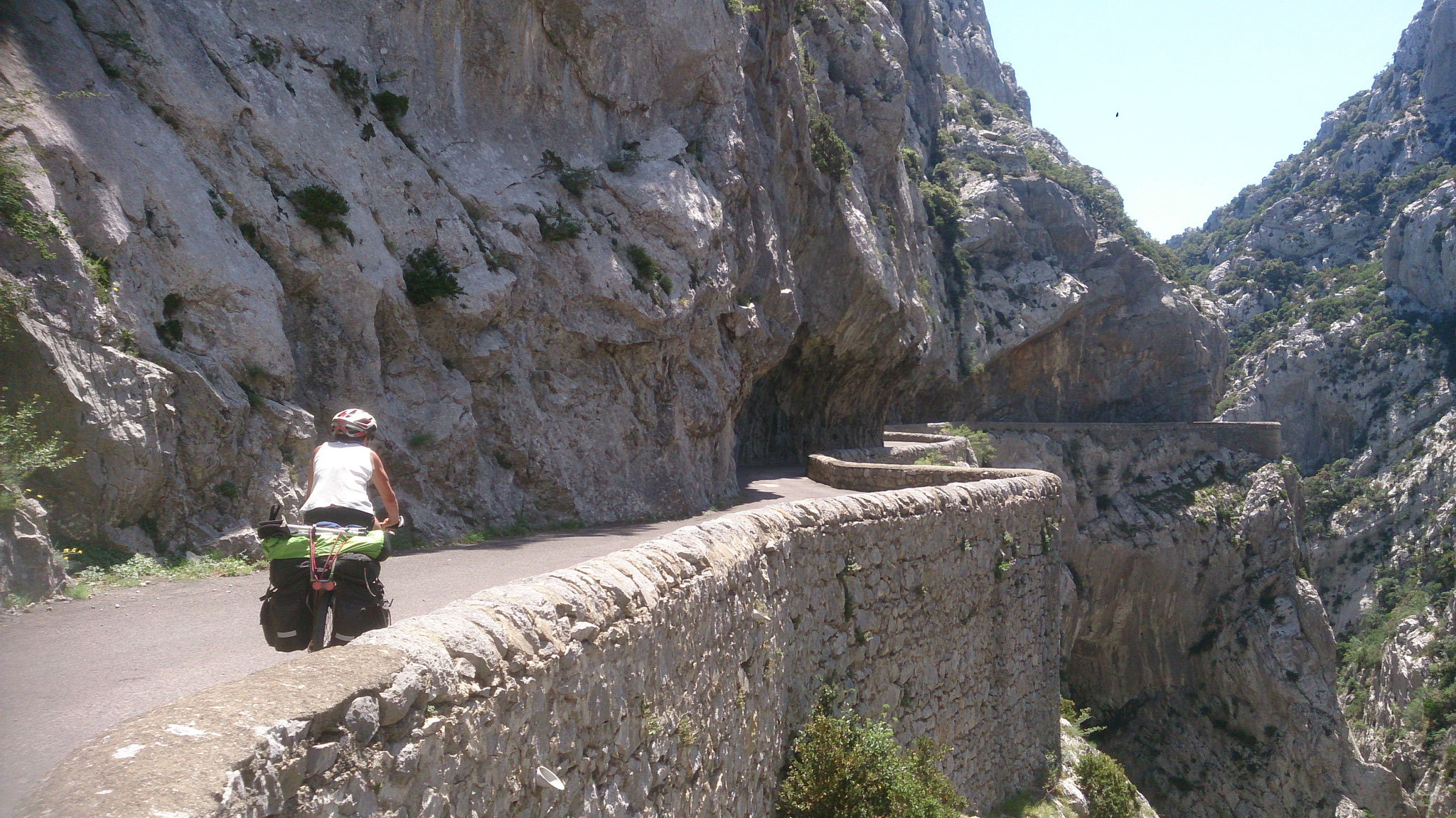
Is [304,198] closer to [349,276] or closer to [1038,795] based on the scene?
[349,276]

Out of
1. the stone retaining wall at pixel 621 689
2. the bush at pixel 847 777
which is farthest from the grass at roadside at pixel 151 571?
the bush at pixel 847 777

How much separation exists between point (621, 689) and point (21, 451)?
200 inches

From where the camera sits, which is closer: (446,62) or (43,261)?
(43,261)

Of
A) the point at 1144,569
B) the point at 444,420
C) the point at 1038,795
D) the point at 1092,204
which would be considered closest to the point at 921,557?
the point at 1038,795

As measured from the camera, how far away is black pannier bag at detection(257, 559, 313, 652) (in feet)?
13.6

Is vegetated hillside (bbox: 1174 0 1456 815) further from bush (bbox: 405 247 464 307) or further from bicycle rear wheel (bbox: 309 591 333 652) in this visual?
bicycle rear wheel (bbox: 309 591 333 652)

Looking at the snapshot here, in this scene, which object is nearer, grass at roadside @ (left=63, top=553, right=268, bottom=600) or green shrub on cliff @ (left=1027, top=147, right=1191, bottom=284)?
grass at roadside @ (left=63, top=553, right=268, bottom=600)

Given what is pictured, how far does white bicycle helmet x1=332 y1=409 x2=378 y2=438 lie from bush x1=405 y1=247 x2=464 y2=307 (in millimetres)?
7582

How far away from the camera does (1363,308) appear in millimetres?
59125

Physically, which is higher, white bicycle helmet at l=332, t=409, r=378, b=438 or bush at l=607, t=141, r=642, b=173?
bush at l=607, t=141, r=642, b=173

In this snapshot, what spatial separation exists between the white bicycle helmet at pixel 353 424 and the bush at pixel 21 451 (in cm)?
273

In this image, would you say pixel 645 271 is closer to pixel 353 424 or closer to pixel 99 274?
pixel 99 274

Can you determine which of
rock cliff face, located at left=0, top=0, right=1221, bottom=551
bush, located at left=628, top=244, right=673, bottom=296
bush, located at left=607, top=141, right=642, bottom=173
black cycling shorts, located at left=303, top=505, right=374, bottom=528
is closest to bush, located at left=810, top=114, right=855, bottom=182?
rock cliff face, located at left=0, top=0, right=1221, bottom=551

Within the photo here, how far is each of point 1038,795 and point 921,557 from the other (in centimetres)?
553
